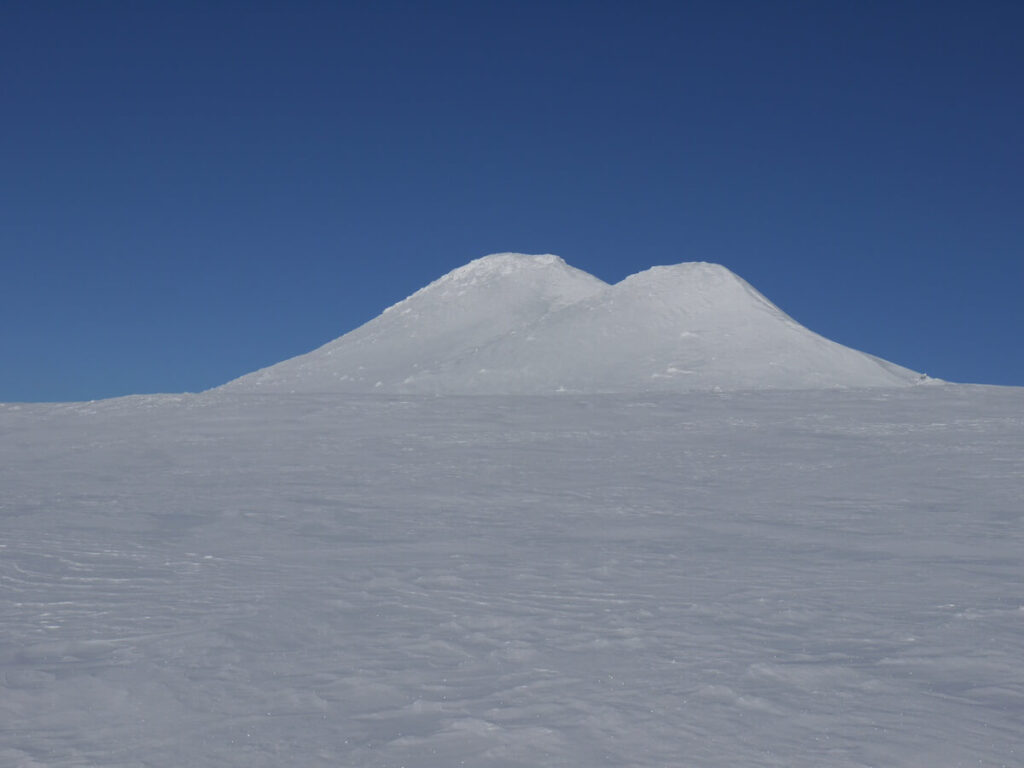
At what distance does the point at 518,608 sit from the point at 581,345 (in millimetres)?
23445

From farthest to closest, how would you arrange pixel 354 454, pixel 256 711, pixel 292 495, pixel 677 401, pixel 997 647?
pixel 677 401 < pixel 354 454 < pixel 292 495 < pixel 997 647 < pixel 256 711

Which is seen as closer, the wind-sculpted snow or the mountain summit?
the wind-sculpted snow

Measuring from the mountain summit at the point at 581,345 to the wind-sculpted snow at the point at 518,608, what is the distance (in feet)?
42.9

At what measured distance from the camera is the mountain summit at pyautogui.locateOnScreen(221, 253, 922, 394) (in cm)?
2583

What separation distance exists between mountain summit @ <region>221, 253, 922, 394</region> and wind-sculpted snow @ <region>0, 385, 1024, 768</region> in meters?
13.1

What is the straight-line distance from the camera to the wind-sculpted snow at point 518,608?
151 inches

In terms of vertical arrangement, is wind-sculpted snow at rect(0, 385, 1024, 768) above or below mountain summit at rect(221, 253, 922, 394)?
below

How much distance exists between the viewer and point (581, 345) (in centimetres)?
2888

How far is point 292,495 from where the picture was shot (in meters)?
10.0

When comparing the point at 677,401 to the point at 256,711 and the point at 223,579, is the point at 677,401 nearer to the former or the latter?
the point at 223,579

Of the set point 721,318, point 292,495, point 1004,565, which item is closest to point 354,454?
point 292,495

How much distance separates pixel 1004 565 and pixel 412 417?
11366mm

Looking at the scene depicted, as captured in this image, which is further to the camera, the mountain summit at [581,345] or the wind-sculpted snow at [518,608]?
the mountain summit at [581,345]

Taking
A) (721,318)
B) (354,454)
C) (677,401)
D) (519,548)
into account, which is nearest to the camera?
(519,548)
